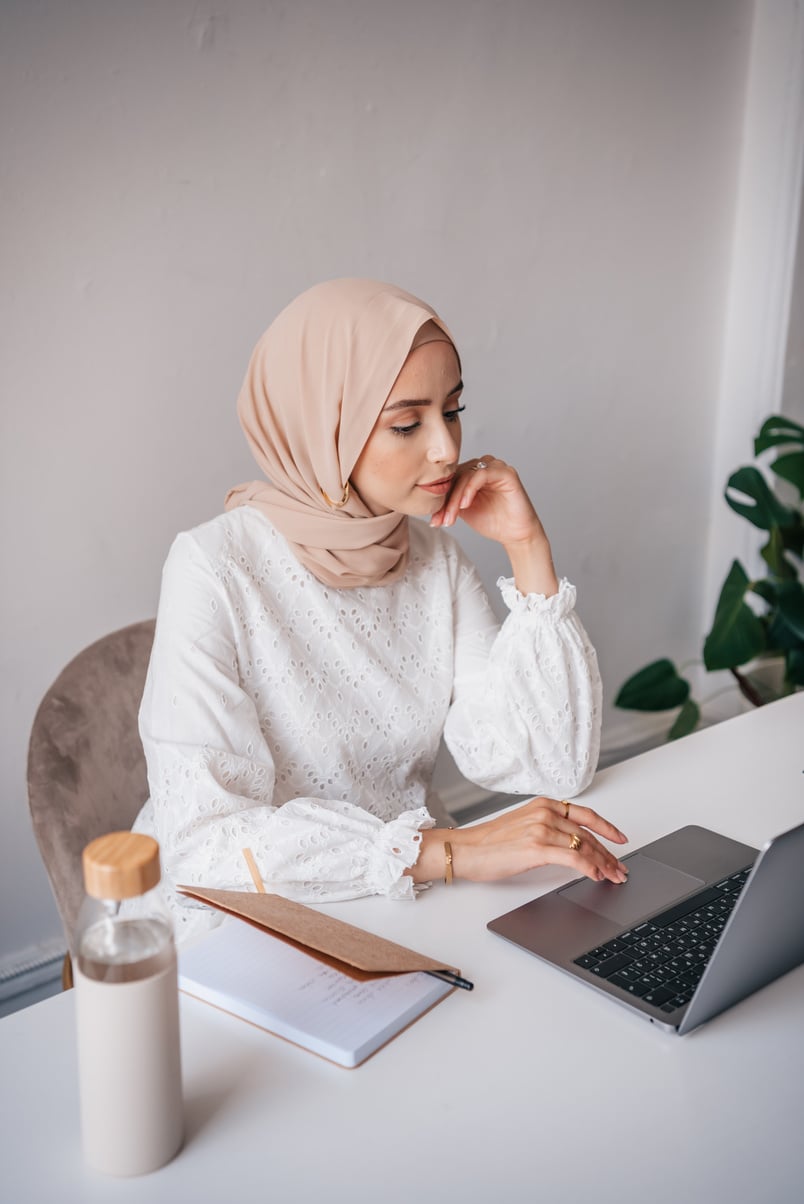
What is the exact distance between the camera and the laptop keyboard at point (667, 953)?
932 millimetres

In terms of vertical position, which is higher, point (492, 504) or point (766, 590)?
point (492, 504)

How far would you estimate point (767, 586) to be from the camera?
2539mm

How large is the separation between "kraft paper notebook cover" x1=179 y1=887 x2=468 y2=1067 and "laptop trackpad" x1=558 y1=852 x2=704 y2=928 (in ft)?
0.69

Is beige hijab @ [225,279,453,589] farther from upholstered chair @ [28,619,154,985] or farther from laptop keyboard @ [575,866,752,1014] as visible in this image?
laptop keyboard @ [575,866,752,1014]

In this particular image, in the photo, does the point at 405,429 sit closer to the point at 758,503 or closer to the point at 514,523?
the point at 514,523

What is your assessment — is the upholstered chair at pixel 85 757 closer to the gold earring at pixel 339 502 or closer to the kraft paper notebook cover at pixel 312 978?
the gold earring at pixel 339 502

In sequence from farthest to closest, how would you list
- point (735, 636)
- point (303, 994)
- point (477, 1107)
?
point (735, 636)
point (303, 994)
point (477, 1107)

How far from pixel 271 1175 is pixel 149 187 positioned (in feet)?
4.94

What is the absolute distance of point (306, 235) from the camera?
6.49 ft

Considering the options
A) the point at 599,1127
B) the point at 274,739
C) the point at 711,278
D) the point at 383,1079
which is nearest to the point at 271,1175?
the point at 383,1079

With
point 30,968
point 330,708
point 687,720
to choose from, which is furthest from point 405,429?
point 687,720

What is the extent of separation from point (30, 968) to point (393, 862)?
111cm

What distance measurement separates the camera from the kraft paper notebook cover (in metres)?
0.85

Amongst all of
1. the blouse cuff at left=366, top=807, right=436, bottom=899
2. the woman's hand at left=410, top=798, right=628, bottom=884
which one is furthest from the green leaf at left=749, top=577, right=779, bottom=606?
the blouse cuff at left=366, top=807, right=436, bottom=899
